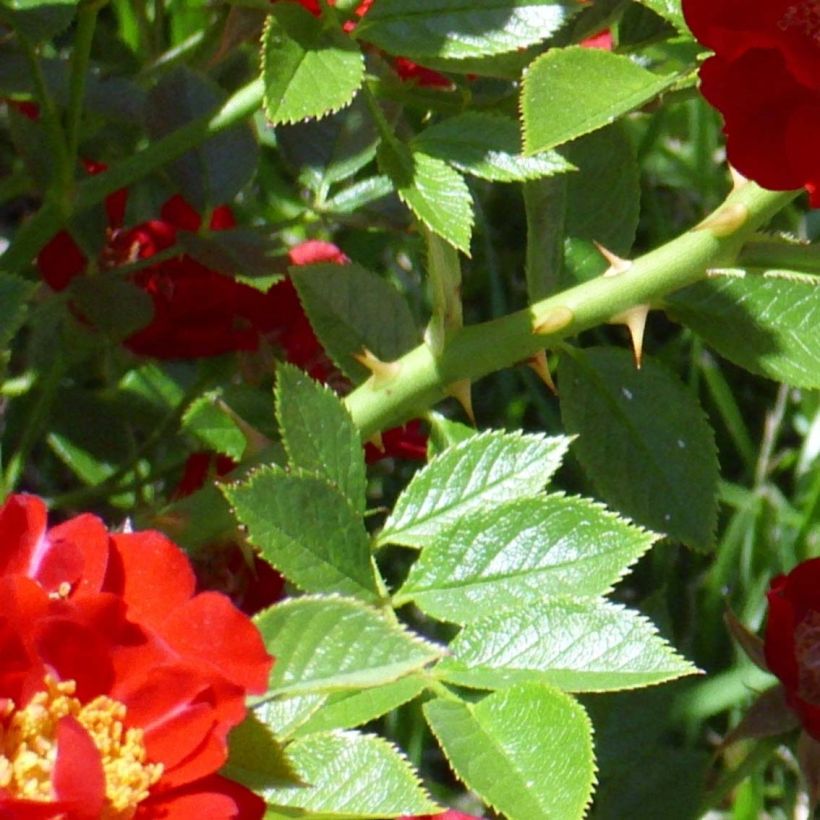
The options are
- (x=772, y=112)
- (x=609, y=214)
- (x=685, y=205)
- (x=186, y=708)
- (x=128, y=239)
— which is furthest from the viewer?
(x=685, y=205)

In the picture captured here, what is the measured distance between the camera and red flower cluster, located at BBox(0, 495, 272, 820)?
549mm

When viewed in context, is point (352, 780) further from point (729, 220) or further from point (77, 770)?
point (729, 220)

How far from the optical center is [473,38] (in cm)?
71

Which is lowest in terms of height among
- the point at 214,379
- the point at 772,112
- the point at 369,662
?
the point at 214,379

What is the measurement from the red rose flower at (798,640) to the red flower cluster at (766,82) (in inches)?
14.3

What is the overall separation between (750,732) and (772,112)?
0.43 meters

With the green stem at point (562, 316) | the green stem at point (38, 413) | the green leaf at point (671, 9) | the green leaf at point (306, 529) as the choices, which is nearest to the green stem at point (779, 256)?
the green stem at point (562, 316)

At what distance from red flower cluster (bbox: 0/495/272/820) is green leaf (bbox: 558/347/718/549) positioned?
1.11ft

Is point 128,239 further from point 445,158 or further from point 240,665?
point 240,665

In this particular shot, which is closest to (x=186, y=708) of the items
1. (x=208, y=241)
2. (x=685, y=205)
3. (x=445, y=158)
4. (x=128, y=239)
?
(x=445, y=158)

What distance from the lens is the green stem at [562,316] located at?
0.73 meters

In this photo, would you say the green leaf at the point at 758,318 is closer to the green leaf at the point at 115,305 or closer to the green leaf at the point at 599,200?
the green leaf at the point at 599,200

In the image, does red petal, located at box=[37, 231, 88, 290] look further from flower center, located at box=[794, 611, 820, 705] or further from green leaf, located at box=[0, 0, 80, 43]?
flower center, located at box=[794, 611, 820, 705]

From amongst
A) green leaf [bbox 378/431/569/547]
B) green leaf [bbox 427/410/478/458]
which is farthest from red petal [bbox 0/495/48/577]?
green leaf [bbox 427/410/478/458]
